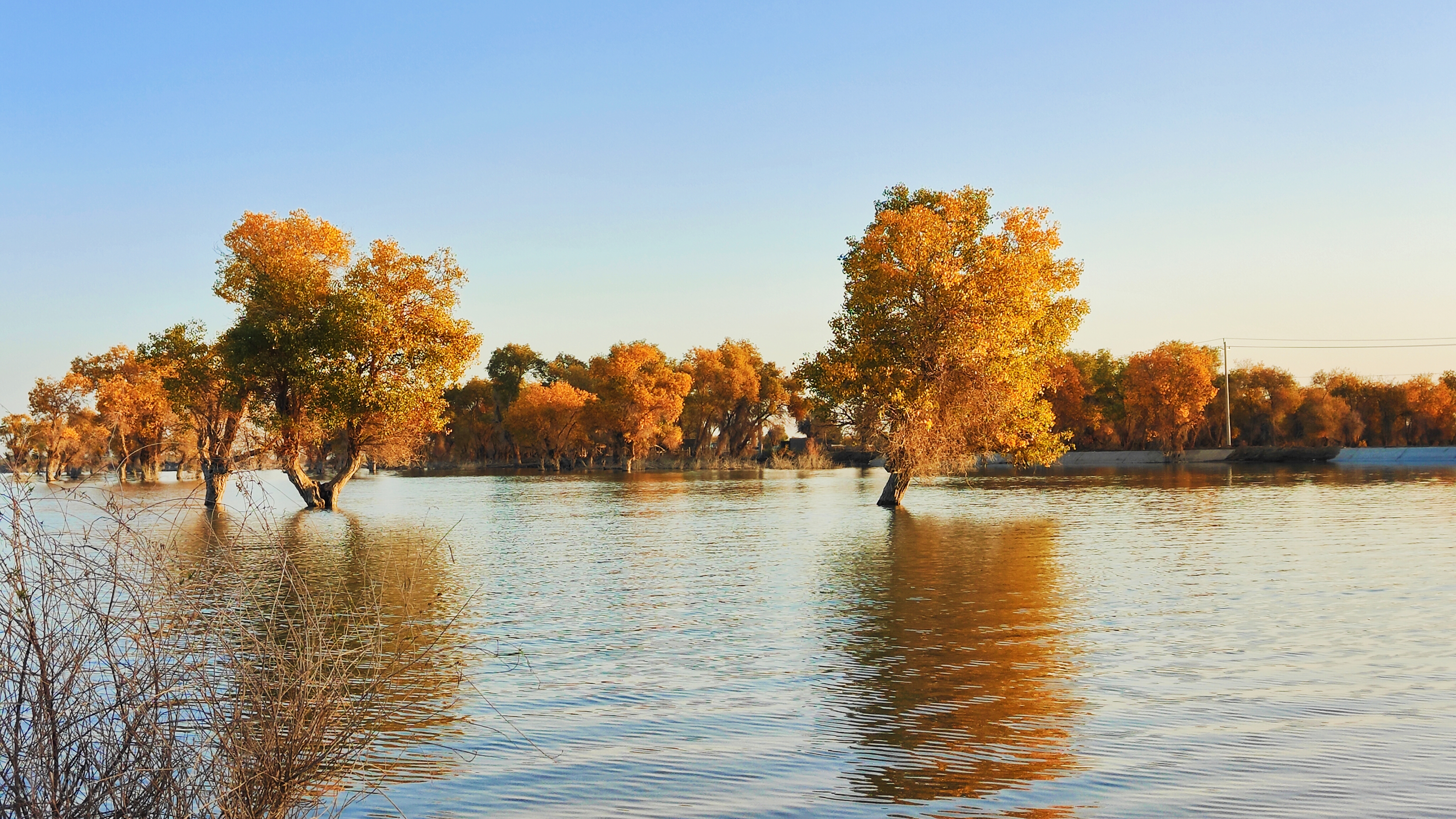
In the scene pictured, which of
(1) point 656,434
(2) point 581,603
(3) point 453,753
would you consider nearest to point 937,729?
(3) point 453,753

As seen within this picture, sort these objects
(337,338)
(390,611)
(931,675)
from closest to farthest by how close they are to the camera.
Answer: (931,675) < (390,611) < (337,338)

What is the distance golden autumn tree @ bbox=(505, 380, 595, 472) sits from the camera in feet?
379

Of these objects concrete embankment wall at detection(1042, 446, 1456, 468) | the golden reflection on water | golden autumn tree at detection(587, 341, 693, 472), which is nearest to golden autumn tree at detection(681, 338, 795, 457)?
golden autumn tree at detection(587, 341, 693, 472)

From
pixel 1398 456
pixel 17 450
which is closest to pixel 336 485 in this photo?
pixel 17 450

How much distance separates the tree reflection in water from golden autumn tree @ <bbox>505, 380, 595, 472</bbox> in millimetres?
93451

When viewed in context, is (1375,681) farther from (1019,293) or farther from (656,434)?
(656,434)

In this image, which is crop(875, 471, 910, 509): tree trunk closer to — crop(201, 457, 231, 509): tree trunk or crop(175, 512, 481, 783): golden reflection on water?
crop(175, 512, 481, 783): golden reflection on water

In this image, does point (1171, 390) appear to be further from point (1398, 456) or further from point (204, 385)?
point (204, 385)

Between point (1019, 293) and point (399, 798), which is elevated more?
point (1019, 293)

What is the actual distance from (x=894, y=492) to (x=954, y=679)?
3294 cm

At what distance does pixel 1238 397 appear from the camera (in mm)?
127312

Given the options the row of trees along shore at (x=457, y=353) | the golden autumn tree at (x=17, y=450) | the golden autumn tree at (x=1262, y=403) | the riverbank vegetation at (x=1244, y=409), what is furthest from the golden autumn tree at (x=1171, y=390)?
the golden autumn tree at (x=17, y=450)

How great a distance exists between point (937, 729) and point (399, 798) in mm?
4787

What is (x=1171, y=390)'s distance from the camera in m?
110
